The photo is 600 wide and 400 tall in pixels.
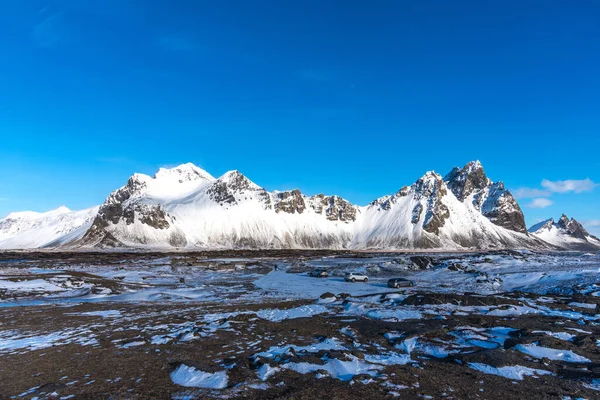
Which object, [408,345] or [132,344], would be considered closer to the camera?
[408,345]

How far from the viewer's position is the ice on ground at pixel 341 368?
12.0m

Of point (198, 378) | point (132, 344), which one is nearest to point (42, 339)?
point (132, 344)

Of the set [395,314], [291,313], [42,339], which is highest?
[395,314]

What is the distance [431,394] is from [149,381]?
8776mm

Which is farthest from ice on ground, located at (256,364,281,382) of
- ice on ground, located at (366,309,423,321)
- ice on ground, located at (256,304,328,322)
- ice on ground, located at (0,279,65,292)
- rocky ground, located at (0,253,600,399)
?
ice on ground, located at (0,279,65,292)

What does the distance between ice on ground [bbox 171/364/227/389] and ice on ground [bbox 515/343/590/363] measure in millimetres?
11872

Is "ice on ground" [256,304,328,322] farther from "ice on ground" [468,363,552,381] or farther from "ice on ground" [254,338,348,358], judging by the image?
"ice on ground" [468,363,552,381]

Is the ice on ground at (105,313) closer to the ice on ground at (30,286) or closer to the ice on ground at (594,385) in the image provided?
the ice on ground at (30,286)

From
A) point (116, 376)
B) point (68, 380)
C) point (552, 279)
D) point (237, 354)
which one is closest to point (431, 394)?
point (237, 354)

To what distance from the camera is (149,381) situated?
1155 cm

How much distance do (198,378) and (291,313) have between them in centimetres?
1218

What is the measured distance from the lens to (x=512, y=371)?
39.6 feet

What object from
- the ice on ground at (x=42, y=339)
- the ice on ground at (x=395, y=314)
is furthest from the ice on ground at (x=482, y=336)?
the ice on ground at (x=42, y=339)

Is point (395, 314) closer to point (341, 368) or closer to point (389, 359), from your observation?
point (389, 359)
